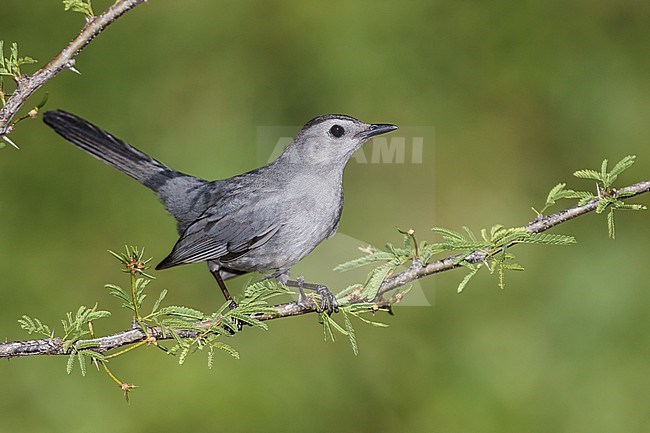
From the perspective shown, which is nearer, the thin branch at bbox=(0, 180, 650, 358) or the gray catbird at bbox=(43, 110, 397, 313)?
the thin branch at bbox=(0, 180, 650, 358)

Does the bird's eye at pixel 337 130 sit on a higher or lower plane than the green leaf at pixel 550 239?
higher

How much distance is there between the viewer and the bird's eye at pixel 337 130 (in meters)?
0.78

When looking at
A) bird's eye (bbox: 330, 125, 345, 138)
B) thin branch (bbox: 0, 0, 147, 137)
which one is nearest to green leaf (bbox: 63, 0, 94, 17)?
thin branch (bbox: 0, 0, 147, 137)

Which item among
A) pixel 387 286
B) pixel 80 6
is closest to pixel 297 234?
pixel 387 286

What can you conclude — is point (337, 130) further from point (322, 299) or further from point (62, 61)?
point (62, 61)

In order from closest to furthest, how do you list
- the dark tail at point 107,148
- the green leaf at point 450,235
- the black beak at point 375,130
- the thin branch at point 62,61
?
the thin branch at point 62,61, the green leaf at point 450,235, the black beak at point 375,130, the dark tail at point 107,148

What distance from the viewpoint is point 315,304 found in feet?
2.10

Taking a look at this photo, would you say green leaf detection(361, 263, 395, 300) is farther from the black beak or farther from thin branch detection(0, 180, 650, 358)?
the black beak

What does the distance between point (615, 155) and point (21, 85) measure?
1185 millimetres

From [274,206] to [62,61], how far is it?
334 millimetres

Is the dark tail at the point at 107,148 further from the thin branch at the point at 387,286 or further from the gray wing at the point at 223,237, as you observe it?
the thin branch at the point at 387,286

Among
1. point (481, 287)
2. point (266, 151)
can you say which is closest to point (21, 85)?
point (266, 151)

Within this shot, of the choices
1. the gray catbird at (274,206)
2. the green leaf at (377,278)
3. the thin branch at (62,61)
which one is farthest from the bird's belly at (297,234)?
the thin branch at (62,61)

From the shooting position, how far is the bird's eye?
78cm
